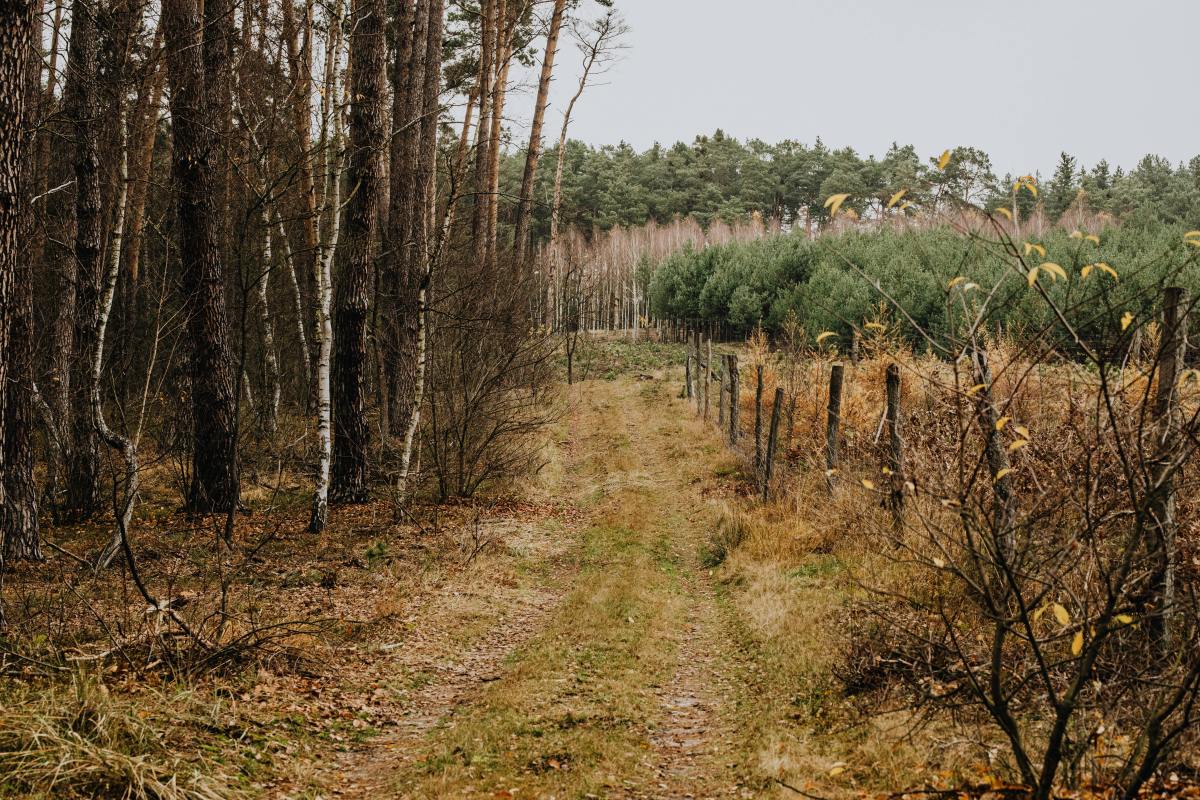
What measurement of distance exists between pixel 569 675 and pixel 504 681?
21.5 inches

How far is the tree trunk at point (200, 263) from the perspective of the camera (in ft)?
31.5

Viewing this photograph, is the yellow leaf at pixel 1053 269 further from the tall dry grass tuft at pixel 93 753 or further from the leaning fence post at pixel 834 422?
the leaning fence post at pixel 834 422

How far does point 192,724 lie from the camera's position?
16.0 feet

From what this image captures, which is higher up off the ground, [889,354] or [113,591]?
[889,354]

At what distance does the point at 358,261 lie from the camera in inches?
424

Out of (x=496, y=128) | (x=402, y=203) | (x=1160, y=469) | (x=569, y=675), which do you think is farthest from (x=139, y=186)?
(x=1160, y=469)

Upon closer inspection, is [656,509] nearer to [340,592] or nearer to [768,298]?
[340,592]

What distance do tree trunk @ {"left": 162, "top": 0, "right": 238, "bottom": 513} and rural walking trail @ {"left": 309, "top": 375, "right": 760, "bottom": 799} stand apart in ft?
12.5

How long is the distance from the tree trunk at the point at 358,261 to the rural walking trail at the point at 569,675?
2393mm

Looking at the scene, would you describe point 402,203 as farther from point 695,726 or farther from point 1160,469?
point 1160,469

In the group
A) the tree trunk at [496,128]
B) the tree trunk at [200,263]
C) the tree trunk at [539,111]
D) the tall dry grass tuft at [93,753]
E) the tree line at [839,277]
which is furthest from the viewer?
the tree line at [839,277]

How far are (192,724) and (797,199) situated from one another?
75519mm

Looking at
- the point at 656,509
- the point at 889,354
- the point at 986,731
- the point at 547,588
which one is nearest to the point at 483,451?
the point at 656,509

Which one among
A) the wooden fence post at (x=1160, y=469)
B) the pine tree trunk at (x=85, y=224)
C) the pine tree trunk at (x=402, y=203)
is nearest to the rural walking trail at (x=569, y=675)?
the wooden fence post at (x=1160, y=469)
